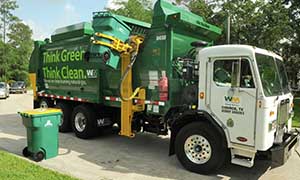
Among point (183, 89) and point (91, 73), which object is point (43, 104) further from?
point (183, 89)

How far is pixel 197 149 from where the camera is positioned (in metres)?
5.86

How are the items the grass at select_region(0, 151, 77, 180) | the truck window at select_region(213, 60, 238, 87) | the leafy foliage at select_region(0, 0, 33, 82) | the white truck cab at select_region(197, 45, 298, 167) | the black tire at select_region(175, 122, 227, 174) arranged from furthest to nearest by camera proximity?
1. the leafy foliage at select_region(0, 0, 33, 82)
2. the black tire at select_region(175, 122, 227, 174)
3. the truck window at select_region(213, 60, 238, 87)
4. the white truck cab at select_region(197, 45, 298, 167)
5. the grass at select_region(0, 151, 77, 180)

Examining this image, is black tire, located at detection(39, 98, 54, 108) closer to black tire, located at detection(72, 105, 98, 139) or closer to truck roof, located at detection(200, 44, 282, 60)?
black tire, located at detection(72, 105, 98, 139)

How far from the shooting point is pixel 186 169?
601 cm

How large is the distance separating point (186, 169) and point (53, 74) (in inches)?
235

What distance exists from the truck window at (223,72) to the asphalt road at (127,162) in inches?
69.6

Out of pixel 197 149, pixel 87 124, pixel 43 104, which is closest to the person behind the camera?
pixel 197 149

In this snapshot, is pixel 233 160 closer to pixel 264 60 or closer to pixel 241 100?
pixel 241 100

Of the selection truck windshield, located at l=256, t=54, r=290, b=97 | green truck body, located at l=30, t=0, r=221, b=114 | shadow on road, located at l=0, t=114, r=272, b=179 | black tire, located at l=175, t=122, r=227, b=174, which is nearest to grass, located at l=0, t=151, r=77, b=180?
shadow on road, located at l=0, t=114, r=272, b=179

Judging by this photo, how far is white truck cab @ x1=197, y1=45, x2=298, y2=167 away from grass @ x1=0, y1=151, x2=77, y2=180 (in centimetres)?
288

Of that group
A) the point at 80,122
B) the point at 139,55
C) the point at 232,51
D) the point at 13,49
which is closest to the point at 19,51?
the point at 13,49

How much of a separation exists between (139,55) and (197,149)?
255cm

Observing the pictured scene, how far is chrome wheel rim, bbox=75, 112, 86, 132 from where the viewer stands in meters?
8.77

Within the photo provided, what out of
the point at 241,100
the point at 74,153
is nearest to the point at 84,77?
the point at 74,153
